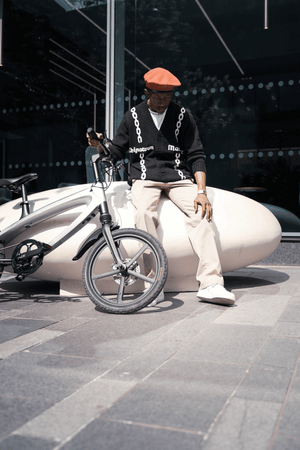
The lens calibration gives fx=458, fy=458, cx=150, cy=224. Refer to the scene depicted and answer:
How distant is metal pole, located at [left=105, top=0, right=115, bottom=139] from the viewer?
765cm

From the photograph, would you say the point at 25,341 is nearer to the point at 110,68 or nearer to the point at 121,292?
the point at 121,292

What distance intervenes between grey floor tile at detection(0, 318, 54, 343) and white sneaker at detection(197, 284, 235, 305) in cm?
116

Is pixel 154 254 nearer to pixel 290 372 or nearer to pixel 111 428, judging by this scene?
pixel 290 372

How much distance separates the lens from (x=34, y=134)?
318 inches

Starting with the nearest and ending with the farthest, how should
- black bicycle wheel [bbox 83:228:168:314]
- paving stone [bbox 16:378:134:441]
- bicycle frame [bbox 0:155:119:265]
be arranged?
paving stone [bbox 16:378:134:441] → black bicycle wheel [bbox 83:228:168:314] → bicycle frame [bbox 0:155:119:265]

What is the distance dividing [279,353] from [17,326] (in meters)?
1.57

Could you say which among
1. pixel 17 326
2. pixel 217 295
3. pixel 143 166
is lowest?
pixel 17 326

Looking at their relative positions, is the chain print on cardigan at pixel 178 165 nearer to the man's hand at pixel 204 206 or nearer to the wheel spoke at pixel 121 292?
the man's hand at pixel 204 206

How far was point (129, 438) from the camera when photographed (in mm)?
1386

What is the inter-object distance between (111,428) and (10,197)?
6623mm

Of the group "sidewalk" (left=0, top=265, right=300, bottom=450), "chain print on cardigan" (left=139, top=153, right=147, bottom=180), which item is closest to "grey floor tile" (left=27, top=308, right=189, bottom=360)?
"sidewalk" (left=0, top=265, right=300, bottom=450)

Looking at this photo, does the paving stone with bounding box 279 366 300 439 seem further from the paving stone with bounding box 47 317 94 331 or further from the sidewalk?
the paving stone with bounding box 47 317 94 331

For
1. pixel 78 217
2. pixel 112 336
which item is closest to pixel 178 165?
pixel 78 217

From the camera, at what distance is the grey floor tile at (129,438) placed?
1.34 meters
